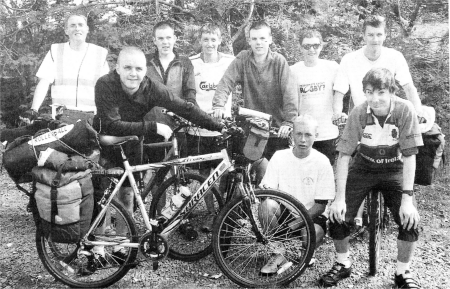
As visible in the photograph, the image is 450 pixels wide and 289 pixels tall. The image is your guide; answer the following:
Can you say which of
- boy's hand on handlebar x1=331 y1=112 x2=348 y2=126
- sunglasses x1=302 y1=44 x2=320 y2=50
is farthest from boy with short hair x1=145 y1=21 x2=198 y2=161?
boy's hand on handlebar x1=331 y1=112 x2=348 y2=126

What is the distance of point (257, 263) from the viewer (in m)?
3.66

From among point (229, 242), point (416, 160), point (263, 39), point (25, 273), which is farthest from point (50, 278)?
point (416, 160)

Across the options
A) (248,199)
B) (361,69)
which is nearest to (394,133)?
(361,69)

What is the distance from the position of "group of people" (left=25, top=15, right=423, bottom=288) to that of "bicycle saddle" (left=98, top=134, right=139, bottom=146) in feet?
0.25

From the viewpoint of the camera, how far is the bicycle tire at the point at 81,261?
340cm

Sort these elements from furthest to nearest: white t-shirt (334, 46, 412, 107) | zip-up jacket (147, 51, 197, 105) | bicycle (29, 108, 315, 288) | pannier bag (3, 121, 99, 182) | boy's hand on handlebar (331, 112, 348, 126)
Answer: zip-up jacket (147, 51, 197, 105) → white t-shirt (334, 46, 412, 107) → boy's hand on handlebar (331, 112, 348, 126) → bicycle (29, 108, 315, 288) → pannier bag (3, 121, 99, 182)

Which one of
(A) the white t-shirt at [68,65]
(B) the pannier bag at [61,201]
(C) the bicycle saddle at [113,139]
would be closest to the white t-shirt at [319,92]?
(C) the bicycle saddle at [113,139]

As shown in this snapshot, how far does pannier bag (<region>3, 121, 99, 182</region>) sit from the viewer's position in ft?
10.4

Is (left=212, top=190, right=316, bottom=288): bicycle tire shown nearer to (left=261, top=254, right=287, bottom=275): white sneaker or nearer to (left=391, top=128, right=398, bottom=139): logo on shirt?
(left=261, top=254, right=287, bottom=275): white sneaker

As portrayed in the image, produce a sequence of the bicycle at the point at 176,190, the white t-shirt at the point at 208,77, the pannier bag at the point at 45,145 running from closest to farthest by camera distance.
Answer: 1. the pannier bag at the point at 45,145
2. the bicycle at the point at 176,190
3. the white t-shirt at the point at 208,77

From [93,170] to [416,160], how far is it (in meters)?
2.56

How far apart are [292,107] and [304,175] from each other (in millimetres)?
673

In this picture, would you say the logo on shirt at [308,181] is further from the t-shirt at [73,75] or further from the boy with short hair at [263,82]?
the t-shirt at [73,75]

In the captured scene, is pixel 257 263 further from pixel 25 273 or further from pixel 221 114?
pixel 25 273
